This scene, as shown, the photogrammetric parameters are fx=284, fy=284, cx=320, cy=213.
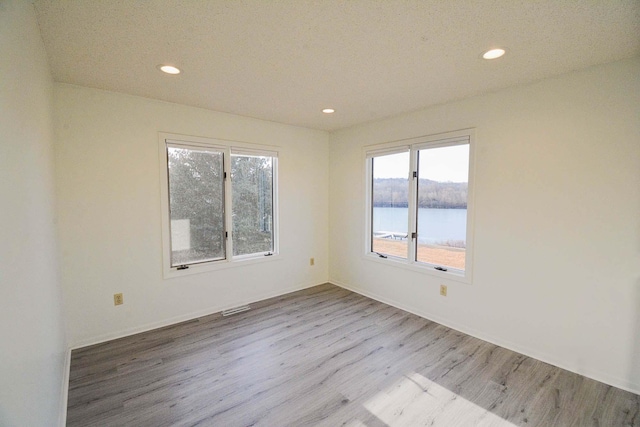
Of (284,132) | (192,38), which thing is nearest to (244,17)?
(192,38)

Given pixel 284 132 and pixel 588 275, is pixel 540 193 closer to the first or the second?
pixel 588 275

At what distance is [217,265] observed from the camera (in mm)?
3502

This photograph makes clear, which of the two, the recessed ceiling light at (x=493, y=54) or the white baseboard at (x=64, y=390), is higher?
the recessed ceiling light at (x=493, y=54)

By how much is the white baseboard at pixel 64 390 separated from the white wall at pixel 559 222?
3312mm

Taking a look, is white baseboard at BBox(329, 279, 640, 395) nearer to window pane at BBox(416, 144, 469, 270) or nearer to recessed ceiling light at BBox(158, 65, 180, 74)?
window pane at BBox(416, 144, 469, 270)

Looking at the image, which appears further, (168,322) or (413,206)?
(413,206)

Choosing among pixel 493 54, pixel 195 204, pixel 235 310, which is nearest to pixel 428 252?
pixel 493 54

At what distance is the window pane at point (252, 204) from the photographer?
369cm

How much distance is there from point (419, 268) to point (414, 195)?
882 mm

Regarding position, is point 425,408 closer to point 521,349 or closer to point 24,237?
point 521,349

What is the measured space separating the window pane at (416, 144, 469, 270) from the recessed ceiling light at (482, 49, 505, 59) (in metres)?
1.08

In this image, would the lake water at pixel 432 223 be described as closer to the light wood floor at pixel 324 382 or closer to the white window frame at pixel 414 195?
the white window frame at pixel 414 195

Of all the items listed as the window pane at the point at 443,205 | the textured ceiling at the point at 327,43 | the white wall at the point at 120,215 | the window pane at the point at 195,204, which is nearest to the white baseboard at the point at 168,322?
the white wall at the point at 120,215

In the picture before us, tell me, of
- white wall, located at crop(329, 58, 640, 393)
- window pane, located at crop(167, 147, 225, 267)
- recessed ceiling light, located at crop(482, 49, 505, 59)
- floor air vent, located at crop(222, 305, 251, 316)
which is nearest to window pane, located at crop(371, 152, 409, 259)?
Result: white wall, located at crop(329, 58, 640, 393)
